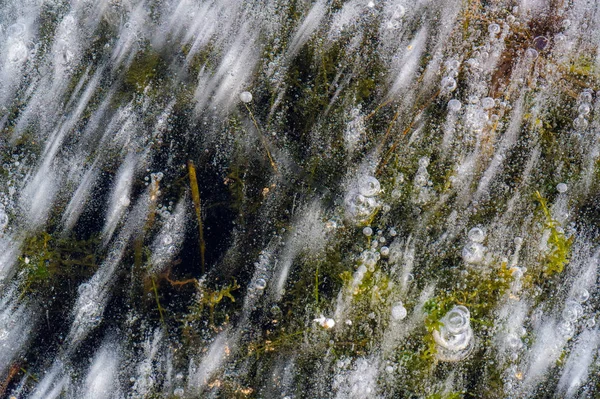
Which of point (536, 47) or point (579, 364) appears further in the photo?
point (536, 47)

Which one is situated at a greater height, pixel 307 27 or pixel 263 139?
pixel 307 27

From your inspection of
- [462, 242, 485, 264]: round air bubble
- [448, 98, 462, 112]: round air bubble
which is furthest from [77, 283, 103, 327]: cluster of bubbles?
[448, 98, 462, 112]: round air bubble

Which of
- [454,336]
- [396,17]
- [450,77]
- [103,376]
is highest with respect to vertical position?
[396,17]

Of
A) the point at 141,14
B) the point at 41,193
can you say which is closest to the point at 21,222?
the point at 41,193

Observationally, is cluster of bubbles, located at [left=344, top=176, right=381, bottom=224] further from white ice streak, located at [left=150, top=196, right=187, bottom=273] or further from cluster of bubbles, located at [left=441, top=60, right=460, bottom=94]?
white ice streak, located at [left=150, top=196, right=187, bottom=273]

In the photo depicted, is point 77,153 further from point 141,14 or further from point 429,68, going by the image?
point 429,68

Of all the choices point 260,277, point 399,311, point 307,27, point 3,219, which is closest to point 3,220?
point 3,219

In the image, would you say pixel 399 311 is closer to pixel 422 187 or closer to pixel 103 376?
pixel 422 187
